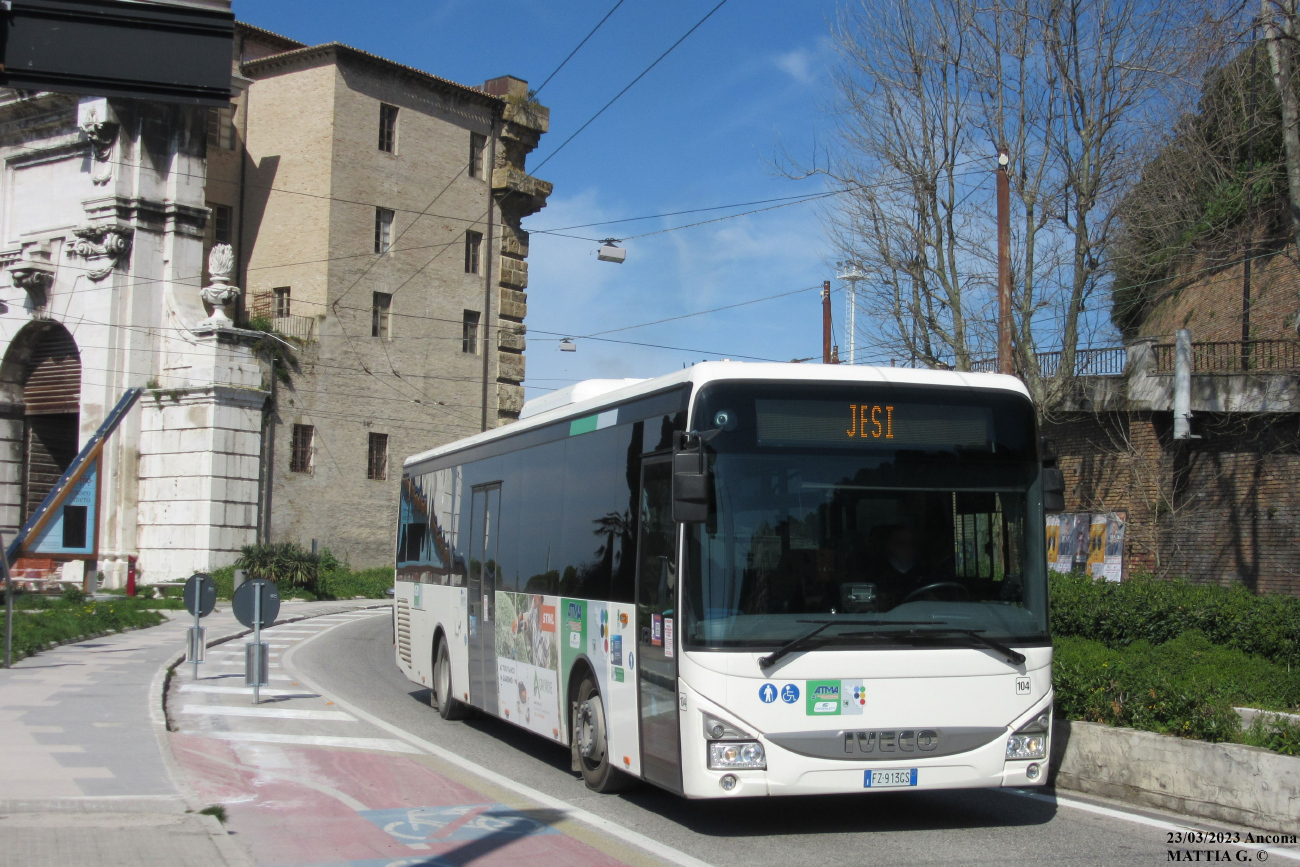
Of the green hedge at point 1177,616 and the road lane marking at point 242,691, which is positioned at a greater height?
the green hedge at point 1177,616

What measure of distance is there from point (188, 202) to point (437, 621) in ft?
86.3

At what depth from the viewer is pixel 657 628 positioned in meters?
8.45

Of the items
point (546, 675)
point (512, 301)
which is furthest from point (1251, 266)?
point (546, 675)

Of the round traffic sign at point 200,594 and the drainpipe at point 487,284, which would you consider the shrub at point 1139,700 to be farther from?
the drainpipe at point 487,284

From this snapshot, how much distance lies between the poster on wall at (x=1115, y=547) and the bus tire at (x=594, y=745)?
19865mm

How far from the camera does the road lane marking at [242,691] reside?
53.6ft

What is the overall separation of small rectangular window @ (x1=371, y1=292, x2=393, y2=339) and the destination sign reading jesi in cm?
3534

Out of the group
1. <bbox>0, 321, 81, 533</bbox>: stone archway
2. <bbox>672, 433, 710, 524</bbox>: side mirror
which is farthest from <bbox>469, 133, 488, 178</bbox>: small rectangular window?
<bbox>672, 433, 710, 524</bbox>: side mirror

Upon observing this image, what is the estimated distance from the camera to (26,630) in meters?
21.7

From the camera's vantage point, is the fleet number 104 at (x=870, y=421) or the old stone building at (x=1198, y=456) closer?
the fleet number 104 at (x=870, y=421)

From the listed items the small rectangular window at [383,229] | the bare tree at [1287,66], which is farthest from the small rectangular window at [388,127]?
the bare tree at [1287,66]

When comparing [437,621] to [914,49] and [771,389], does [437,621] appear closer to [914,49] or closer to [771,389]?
[771,389]

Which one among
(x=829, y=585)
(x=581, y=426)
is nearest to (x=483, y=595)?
(x=581, y=426)

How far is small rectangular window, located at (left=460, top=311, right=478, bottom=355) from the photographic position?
44938mm
